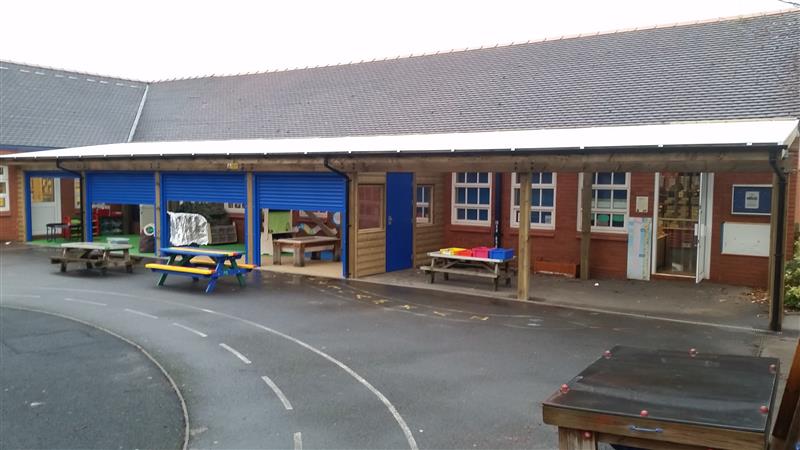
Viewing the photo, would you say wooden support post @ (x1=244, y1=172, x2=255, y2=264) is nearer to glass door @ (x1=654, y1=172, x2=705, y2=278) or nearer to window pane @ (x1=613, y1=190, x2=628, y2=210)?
window pane @ (x1=613, y1=190, x2=628, y2=210)

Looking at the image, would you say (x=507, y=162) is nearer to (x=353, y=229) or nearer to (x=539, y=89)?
(x=353, y=229)

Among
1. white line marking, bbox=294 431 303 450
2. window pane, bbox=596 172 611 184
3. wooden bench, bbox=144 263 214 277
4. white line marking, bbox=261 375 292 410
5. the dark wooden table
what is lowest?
white line marking, bbox=294 431 303 450

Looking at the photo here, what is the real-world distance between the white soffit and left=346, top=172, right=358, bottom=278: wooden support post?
911 millimetres

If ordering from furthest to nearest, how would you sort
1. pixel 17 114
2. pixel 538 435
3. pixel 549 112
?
pixel 17 114 → pixel 549 112 → pixel 538 435

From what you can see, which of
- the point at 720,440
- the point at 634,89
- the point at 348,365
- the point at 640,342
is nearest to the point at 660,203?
the point at 634,89

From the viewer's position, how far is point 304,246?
54.6ft

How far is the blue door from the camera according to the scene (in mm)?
15719

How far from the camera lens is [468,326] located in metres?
9.87

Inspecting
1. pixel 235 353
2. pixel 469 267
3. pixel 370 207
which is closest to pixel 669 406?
pixel 235 353

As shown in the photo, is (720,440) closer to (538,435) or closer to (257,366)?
(538,435)

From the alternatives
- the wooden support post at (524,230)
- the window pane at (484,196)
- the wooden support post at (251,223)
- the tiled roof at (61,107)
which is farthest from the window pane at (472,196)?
the tiled roof at (61,107)

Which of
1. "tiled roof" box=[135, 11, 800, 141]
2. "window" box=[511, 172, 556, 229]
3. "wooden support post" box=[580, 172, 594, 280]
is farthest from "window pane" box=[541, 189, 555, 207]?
"tiled roof" box=[135, 11, 800, 141]

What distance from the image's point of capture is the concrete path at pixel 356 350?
18.6 feet

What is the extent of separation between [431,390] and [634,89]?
10805mm
